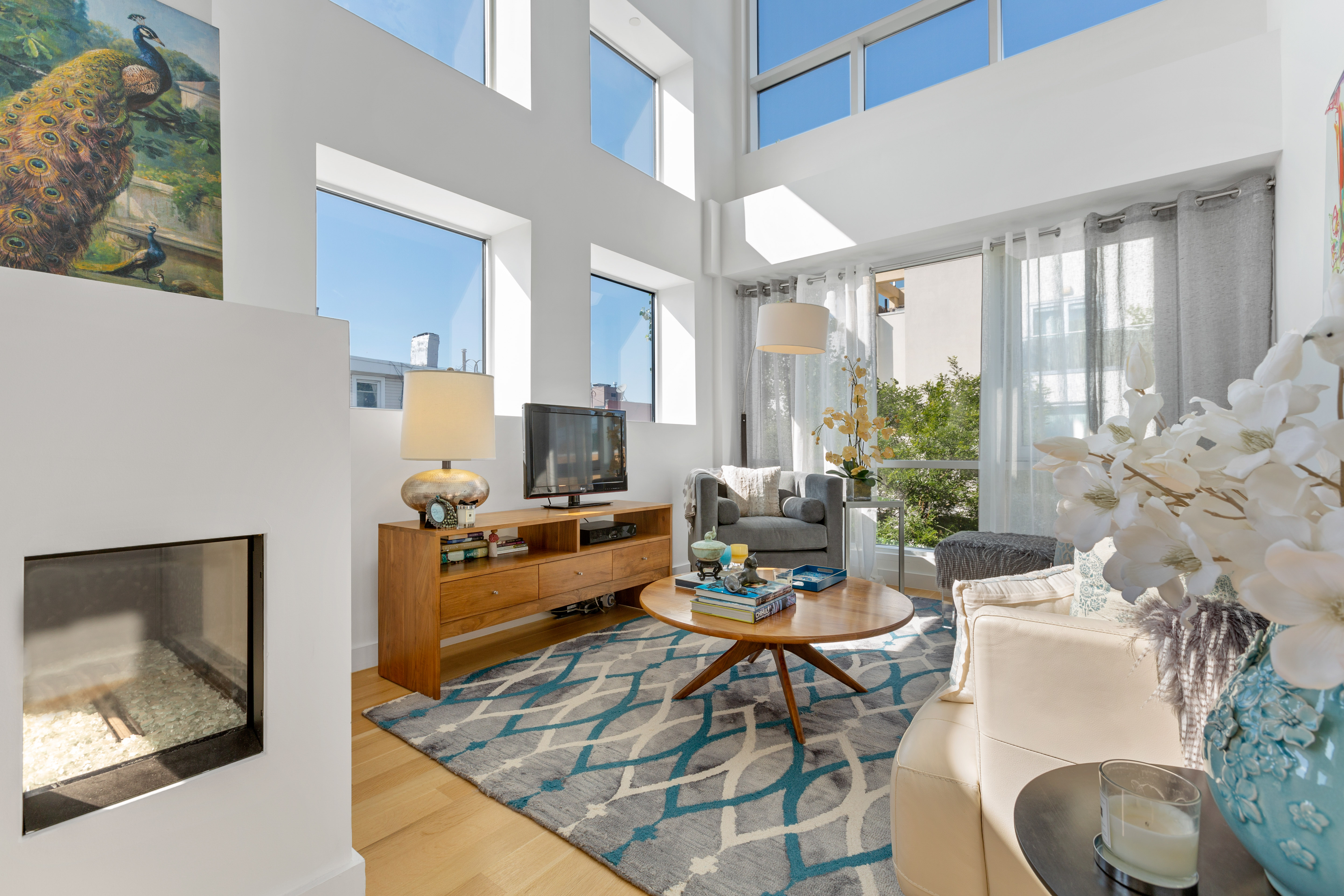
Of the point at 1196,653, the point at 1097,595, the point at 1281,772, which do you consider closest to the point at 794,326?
the point at 1097,595

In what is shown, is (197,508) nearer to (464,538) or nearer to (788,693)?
(464,538)

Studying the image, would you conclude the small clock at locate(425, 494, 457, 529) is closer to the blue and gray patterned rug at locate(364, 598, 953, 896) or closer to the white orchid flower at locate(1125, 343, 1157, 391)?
the blue and gray patterned rug at locate(364, 598, 953, 896)

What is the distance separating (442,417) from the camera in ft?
8.32

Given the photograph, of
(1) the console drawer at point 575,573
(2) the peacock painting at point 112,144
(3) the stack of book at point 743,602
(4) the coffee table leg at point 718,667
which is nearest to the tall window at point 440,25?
(2) the peacock painting at point 112,144

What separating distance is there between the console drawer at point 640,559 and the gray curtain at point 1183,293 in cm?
256

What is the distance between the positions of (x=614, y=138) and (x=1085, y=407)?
3634 millimetres

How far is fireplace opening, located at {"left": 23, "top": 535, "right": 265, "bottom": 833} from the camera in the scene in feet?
3.28

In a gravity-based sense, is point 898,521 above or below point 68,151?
below

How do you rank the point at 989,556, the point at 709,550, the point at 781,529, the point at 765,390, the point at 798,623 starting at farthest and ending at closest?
the point at 765,390, the point at 781,529, the point at 989,556, the point at 709,550, the point at 798,623

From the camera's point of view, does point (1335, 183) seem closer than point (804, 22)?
Yes

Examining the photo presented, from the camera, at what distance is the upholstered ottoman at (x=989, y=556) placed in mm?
2945

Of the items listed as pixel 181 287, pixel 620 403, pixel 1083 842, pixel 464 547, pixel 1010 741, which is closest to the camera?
pixel 1083 842

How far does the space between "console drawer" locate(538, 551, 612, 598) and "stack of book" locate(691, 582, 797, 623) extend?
0.95 metres

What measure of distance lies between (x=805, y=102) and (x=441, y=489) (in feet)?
14.5
